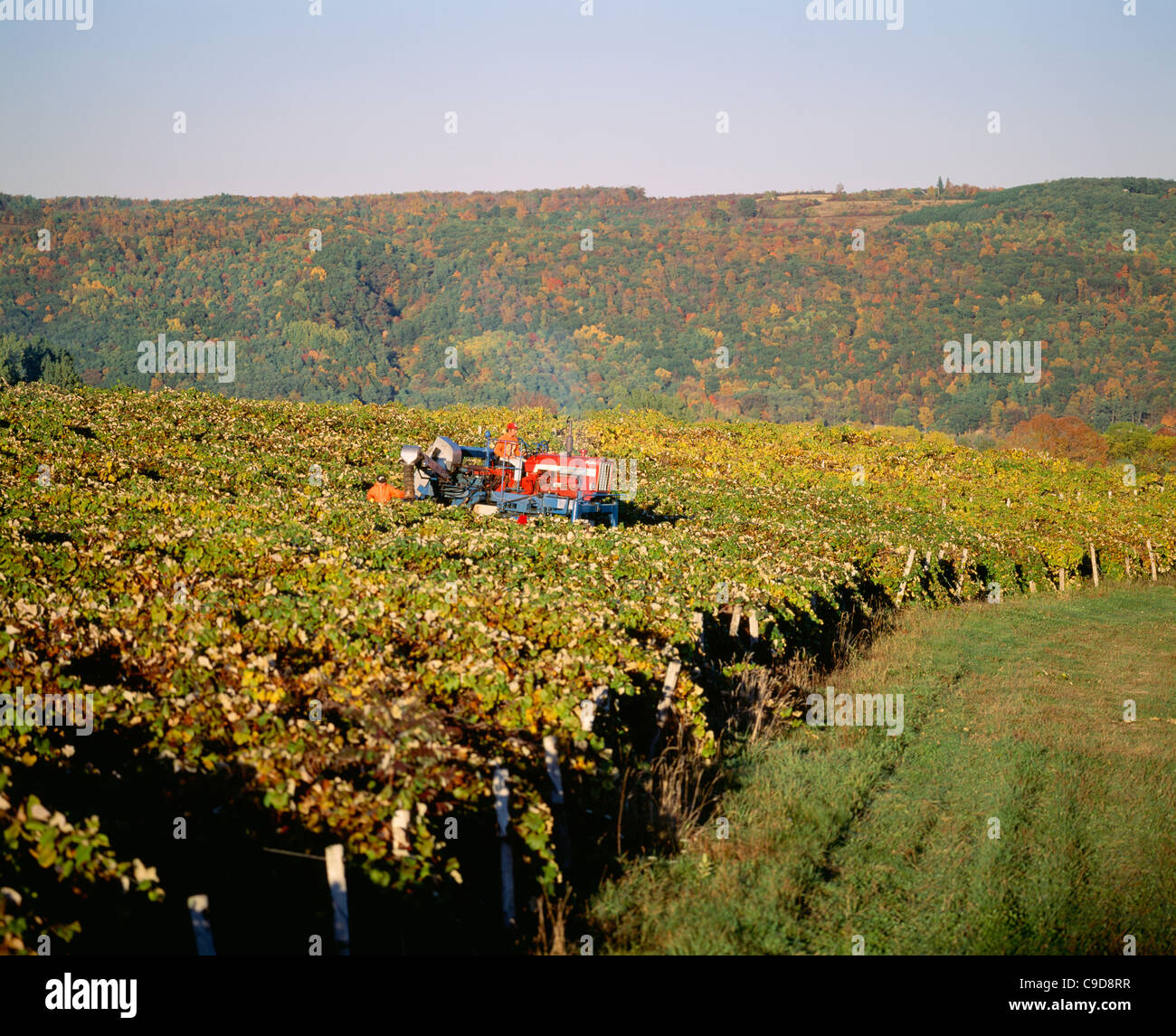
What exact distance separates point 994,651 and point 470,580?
11986mm

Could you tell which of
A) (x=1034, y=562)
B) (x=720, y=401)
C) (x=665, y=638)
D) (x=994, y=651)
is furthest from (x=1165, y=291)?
(x=665, y=638)

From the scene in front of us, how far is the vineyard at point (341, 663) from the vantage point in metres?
6.31

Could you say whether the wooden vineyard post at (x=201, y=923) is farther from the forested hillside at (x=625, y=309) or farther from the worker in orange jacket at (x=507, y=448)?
the forested hillside at (x=625, y=309)

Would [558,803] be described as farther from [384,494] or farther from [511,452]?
[511,452]

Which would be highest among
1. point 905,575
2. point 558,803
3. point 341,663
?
point 341,663

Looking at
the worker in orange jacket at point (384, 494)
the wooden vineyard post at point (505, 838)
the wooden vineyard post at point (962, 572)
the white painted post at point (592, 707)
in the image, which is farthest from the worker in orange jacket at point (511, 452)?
A: the wooden vineyard post at point (505, 838)

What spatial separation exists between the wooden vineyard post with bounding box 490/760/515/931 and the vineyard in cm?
16

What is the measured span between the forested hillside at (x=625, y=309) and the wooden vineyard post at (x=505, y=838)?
90.1 meters

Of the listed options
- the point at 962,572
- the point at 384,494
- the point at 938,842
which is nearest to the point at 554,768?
the point at 938,842

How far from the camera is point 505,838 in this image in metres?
6.75

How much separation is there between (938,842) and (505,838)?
15.2ft

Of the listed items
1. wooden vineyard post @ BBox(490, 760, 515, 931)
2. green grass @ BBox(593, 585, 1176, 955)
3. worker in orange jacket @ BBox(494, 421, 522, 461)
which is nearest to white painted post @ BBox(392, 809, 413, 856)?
wooden vineyard post @ BBox(490, 760, 515, 931)

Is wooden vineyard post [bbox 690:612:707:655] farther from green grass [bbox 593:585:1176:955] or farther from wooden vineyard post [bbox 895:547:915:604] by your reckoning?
wooden vineyard post [bbox 895:547:915:604]

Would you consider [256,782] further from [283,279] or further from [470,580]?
[283,279]
